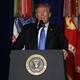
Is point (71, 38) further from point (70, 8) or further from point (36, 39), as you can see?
point (36, 39)

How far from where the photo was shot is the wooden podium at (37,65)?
2.21 metres

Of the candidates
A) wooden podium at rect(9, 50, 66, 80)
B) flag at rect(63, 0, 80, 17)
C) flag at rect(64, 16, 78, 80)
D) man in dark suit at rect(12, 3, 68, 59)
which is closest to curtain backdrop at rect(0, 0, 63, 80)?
flag at rect(63, 0, 80, 17)

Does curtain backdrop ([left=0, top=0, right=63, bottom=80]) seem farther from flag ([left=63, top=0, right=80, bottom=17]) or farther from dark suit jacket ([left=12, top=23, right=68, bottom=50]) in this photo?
dark suit jacket ([left=12, top=23, right=68, bottom=50])

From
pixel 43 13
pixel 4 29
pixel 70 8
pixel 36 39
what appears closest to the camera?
pixel 36 39

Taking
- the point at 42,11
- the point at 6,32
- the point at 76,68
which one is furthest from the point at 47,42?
the point at 6,32

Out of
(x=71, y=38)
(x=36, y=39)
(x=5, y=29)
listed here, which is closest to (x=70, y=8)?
(x=71, y=38)

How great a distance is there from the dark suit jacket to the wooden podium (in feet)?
1.55

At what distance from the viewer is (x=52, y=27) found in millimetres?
2930

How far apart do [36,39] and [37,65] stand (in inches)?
21.9

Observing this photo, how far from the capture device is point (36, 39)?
2.75m

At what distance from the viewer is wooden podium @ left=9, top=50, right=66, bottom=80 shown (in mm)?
2215

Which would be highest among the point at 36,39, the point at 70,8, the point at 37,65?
the point at 70,8

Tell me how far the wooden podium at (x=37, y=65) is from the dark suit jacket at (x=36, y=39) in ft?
1.55

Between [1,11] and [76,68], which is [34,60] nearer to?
[76,68]
